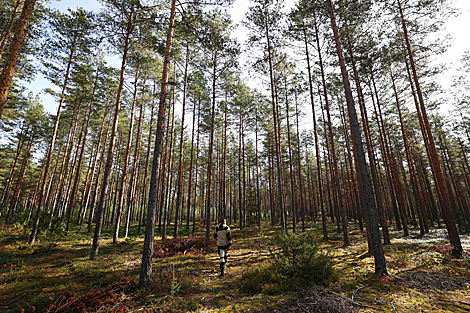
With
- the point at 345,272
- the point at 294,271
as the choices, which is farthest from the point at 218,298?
the point at 345,272

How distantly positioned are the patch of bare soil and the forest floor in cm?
2

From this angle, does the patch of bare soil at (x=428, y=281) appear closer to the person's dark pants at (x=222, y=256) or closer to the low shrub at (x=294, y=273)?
the low shrub at (x=294, y=273)

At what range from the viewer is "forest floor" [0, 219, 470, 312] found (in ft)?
15.2

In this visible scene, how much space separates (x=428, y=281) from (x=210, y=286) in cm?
683

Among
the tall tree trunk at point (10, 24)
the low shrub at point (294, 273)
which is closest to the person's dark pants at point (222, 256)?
the low shrub at point (294, 273)

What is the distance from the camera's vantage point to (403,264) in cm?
734

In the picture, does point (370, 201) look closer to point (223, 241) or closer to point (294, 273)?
point (294, 273)

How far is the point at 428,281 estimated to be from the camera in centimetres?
590

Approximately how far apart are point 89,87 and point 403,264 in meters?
24.3

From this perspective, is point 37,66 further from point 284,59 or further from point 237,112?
point 284,59

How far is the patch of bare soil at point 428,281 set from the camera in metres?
5.52

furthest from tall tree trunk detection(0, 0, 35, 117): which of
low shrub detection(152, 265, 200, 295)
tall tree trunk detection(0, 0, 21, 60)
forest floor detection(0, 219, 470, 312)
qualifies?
tall tree trunk detection(0, 0, 21, 60)

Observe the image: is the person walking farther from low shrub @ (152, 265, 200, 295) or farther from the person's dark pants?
low shrub @ (152, 265, 200, 295)

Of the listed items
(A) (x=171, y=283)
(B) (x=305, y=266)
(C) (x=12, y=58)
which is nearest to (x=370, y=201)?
(B) (x=305, y=266)
